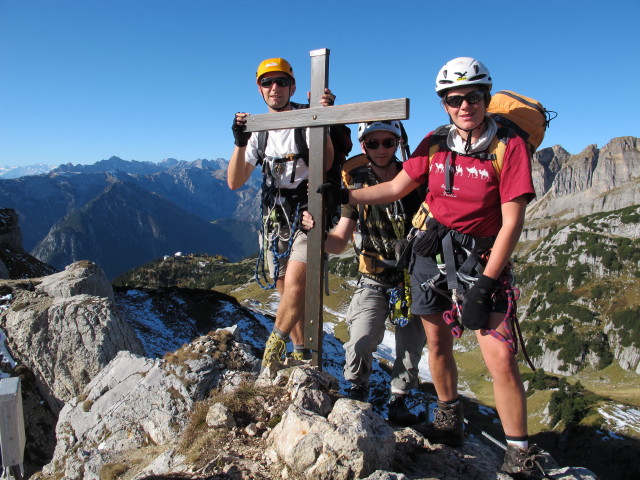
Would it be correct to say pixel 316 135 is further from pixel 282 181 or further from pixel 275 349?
pixel 275 349

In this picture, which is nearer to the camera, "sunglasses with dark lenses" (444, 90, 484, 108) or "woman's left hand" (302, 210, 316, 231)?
"sunglasses with dark lenses" (444, 90, 484, 108)

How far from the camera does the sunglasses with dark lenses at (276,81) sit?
743 cm

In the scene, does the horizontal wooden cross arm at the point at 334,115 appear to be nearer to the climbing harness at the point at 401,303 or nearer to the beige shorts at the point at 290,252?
the beige shorts at the point at 290,252

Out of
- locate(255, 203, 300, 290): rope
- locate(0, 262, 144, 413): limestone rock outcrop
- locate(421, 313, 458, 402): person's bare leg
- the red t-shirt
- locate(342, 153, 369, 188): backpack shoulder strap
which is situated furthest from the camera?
locate(0, 262, 144, 413): limestone rock outcrop

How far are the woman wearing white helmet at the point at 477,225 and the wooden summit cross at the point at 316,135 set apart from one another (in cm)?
123

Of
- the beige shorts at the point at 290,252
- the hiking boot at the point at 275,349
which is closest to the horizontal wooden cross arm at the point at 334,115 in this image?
the beige shorts at the point at 290,252

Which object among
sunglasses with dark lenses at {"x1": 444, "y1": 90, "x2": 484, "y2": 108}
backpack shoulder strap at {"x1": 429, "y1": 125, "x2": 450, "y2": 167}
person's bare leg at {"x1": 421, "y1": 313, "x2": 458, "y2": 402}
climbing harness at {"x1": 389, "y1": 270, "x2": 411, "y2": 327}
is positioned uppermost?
sunglasses with dark lenses at {"x1": 444, "y1": 90, "x2": 484, "y2": 108}

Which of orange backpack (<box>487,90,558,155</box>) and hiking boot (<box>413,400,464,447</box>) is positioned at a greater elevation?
orange backpack (<box>487,90,558,155</box>)

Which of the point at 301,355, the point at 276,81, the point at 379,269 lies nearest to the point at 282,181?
the point at 276,81

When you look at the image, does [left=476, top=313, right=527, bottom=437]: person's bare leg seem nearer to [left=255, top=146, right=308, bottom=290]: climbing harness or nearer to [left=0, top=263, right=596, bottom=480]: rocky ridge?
[left=0, top=263, right=596, bottom=480]: rocky ridge

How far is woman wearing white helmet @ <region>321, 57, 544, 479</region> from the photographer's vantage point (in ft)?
17.2

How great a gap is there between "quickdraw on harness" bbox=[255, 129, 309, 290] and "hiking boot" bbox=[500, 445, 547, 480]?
4.09m

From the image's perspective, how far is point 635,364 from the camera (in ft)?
385

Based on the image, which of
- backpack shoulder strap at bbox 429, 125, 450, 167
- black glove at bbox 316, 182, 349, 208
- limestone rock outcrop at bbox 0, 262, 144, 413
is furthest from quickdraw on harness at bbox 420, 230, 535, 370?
limestone rock outcrop at bbox 0, 262, 144, 413
